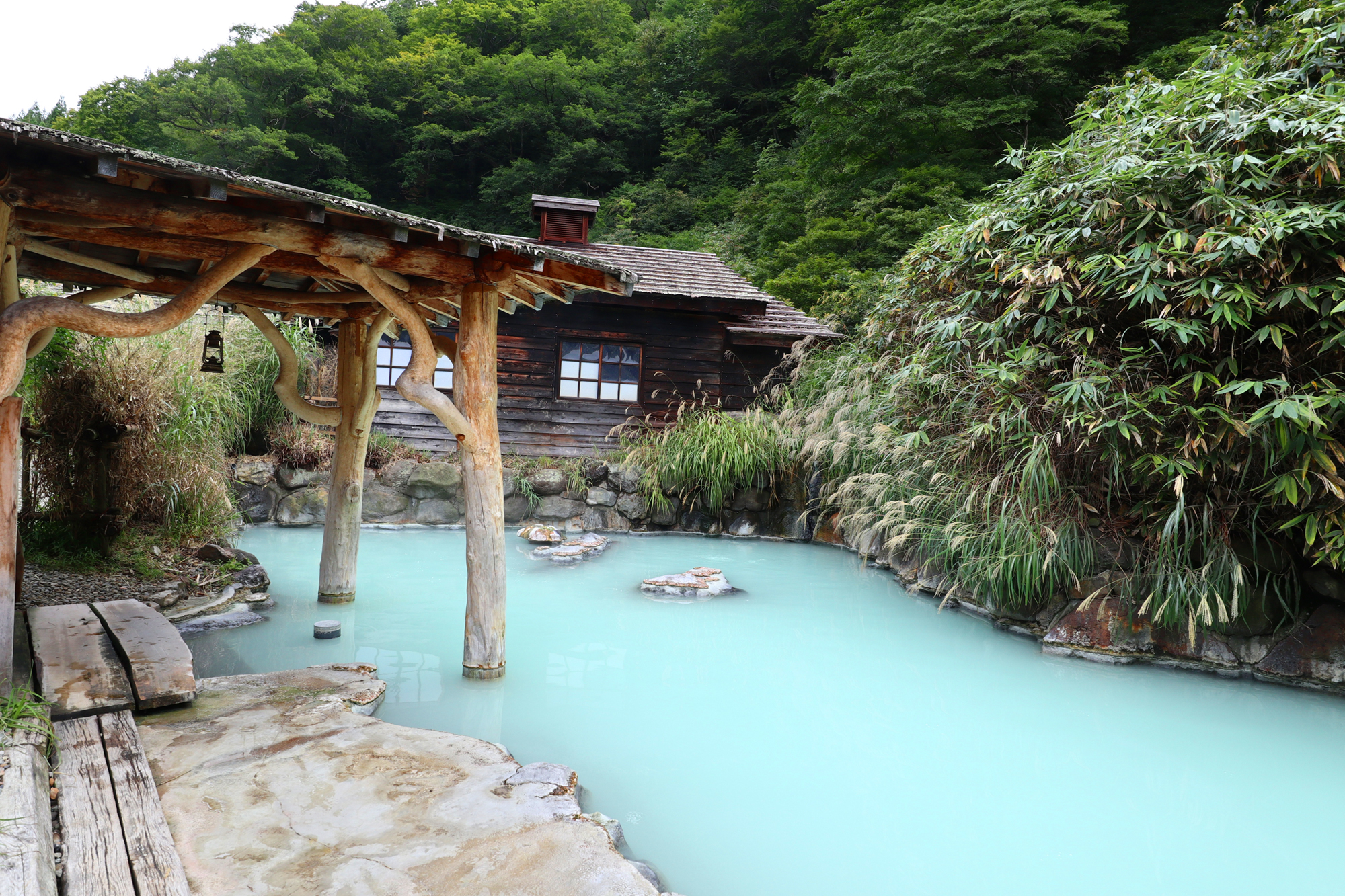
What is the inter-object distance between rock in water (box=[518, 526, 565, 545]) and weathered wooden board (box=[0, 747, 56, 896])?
238 inches

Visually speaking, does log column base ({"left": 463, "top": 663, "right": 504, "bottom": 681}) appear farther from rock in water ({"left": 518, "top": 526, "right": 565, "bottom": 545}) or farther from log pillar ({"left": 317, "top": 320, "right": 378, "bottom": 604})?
rock in water ({"left": 518, "top": 526, "right": 565, "bottom": 545})

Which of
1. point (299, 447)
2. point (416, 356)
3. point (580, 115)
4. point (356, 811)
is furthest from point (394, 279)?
point (580, 115)

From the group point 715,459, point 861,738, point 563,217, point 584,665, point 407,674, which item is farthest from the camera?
point 563,217

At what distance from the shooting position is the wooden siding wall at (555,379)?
10.6 meters

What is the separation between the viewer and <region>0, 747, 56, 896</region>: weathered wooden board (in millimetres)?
1590

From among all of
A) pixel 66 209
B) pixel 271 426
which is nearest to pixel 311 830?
pixel 66 209

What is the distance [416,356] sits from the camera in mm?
3830

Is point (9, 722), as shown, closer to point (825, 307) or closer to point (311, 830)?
point (311, 830)

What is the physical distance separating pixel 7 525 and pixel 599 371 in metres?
8.57

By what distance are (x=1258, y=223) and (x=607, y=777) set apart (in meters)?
4.55

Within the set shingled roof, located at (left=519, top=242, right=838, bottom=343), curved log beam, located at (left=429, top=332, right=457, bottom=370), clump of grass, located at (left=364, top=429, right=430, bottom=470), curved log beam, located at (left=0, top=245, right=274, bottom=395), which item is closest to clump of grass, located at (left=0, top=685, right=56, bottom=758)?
curved log beam, located at (left=0, top=245, right=274, bottom=395)

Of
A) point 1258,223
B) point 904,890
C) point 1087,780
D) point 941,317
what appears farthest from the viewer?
point 941,317

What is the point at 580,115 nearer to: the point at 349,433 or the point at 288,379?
the point at 288,379

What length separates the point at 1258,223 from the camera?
13.9 ft
